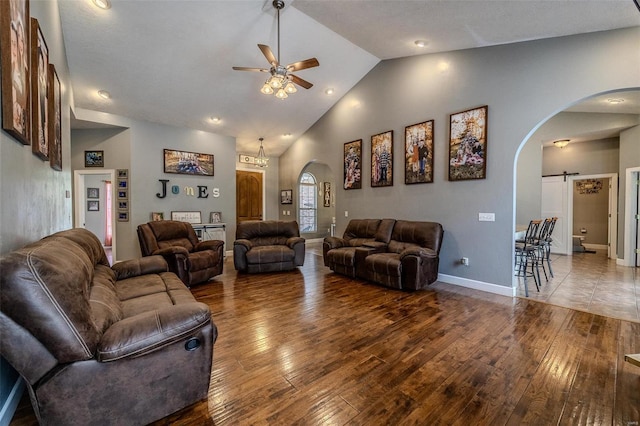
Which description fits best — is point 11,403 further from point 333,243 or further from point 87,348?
point 333,243

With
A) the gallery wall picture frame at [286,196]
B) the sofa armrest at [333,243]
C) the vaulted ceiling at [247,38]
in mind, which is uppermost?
the vaulted ceiling at [247,38]

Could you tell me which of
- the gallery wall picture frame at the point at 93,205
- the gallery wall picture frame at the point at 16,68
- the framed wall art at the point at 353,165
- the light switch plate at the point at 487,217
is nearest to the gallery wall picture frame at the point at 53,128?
the gallery wall picture frame at the point at 16,68

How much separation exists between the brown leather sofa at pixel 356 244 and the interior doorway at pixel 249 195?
365 centimetres

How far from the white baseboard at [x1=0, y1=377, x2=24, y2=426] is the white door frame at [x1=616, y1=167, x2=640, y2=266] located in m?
8.85

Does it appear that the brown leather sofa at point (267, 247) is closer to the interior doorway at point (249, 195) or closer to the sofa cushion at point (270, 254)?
the sofa cushion at point (270, 254)

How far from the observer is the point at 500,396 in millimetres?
1795

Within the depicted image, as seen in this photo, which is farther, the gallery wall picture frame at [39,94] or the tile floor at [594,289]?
the tile floor at [594,289]

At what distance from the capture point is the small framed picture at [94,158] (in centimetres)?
580

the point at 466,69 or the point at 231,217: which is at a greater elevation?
the point at 466,69

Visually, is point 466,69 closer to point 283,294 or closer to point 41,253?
point 283,294

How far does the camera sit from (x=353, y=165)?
6.06 m

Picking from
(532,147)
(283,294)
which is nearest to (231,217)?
(283,294)

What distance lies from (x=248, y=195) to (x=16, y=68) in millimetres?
6552

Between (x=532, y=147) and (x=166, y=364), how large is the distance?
8216mm
